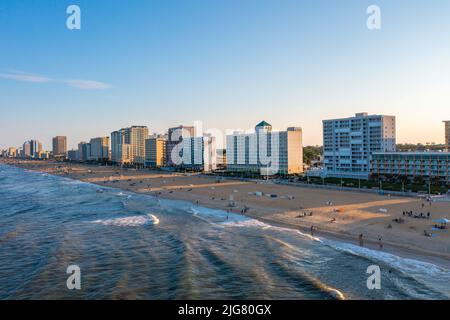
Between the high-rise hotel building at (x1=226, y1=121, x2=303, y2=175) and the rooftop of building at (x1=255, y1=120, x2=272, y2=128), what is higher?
the rooftop of building at (x1=255, y1=120, x2=272, y2=128)

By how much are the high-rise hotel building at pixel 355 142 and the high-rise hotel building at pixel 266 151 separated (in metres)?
14.0

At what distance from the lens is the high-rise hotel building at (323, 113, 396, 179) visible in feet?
289

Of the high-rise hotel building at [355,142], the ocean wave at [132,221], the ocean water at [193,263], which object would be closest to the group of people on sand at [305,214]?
the ocean water at [193,263]

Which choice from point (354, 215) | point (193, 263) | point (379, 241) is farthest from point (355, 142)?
point (193, 263)

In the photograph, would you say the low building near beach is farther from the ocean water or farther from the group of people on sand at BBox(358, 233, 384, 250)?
the ocean water

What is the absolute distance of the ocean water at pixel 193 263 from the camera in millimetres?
21750

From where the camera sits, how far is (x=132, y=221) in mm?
44812

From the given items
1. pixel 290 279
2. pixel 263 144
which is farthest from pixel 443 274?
pixel 263 144

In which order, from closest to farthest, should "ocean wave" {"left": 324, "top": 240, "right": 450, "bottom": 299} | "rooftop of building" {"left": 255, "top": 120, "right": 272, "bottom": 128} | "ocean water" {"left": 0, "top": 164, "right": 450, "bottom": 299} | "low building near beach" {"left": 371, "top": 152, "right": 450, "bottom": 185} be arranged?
"ocean water" {"left": 0, "top": 164, "right": 450, "bottom": 299} → "ocean wave" {"left": 324, "top": 240, "right": 450, "bottom": 299} → "low building near beach" {"left": 371, "top": 152, "right": 450, "bottom": 185} → "rooftop of building" {"left": 255, "top": 120, "right": 272, "bottom": 128}

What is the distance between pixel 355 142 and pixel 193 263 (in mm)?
76069

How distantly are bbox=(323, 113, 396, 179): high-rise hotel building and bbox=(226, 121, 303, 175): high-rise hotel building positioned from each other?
14.0 metres

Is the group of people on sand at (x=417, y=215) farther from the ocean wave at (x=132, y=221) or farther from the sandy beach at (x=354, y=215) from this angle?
the ocean wave at (x=132, y=221)

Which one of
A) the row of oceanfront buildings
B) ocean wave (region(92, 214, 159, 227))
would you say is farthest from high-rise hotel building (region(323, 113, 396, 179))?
ocean wave (region(92, 214, 159, 227))

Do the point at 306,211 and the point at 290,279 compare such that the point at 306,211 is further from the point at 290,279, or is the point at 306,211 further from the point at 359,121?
the point at 359,121
